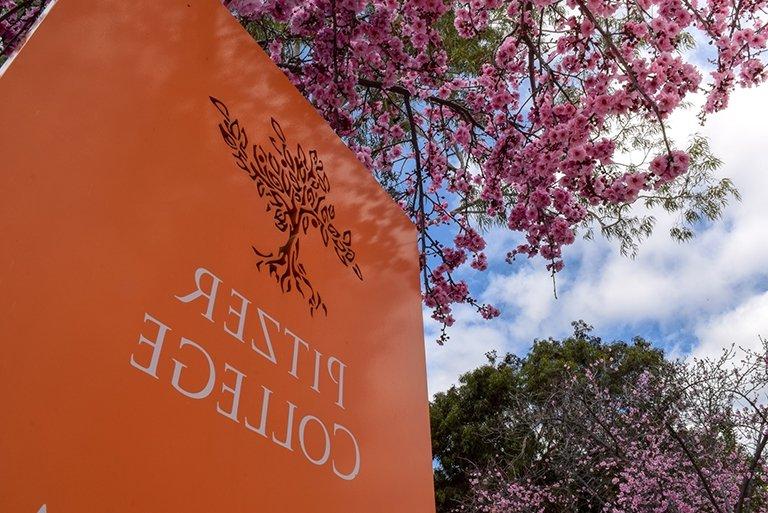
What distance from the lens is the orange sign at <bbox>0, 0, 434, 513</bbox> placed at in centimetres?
84

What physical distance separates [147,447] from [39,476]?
0.59ft

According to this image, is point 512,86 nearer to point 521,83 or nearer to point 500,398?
point 521,83

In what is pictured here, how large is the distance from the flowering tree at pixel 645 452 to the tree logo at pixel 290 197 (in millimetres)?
4799

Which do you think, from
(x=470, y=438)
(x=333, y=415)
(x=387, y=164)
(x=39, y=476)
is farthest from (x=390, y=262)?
(x=470, y=438)

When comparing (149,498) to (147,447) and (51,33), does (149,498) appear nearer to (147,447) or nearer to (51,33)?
(147,447)

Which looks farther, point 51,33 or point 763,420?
point 763,420

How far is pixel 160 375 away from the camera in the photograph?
3.26 feet

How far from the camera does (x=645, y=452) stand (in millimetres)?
6785

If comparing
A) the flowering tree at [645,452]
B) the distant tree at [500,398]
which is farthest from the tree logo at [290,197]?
the distant tree at [500,398]

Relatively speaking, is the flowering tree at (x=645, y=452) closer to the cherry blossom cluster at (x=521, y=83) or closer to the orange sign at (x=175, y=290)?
the cherry blossom cluster at (x=521, y=83)

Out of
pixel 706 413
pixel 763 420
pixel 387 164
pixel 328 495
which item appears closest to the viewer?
pixel 328 495

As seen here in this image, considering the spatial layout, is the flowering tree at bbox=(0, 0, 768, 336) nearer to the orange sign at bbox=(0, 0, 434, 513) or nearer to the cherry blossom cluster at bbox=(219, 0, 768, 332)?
the cherry blossom cluster at bbox=(219, 0, 768, 332)

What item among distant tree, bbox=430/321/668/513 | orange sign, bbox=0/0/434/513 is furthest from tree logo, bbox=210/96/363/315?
distant tree, bbox=430/321/668/513

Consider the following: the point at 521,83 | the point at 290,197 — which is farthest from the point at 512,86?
the point at 290,197
